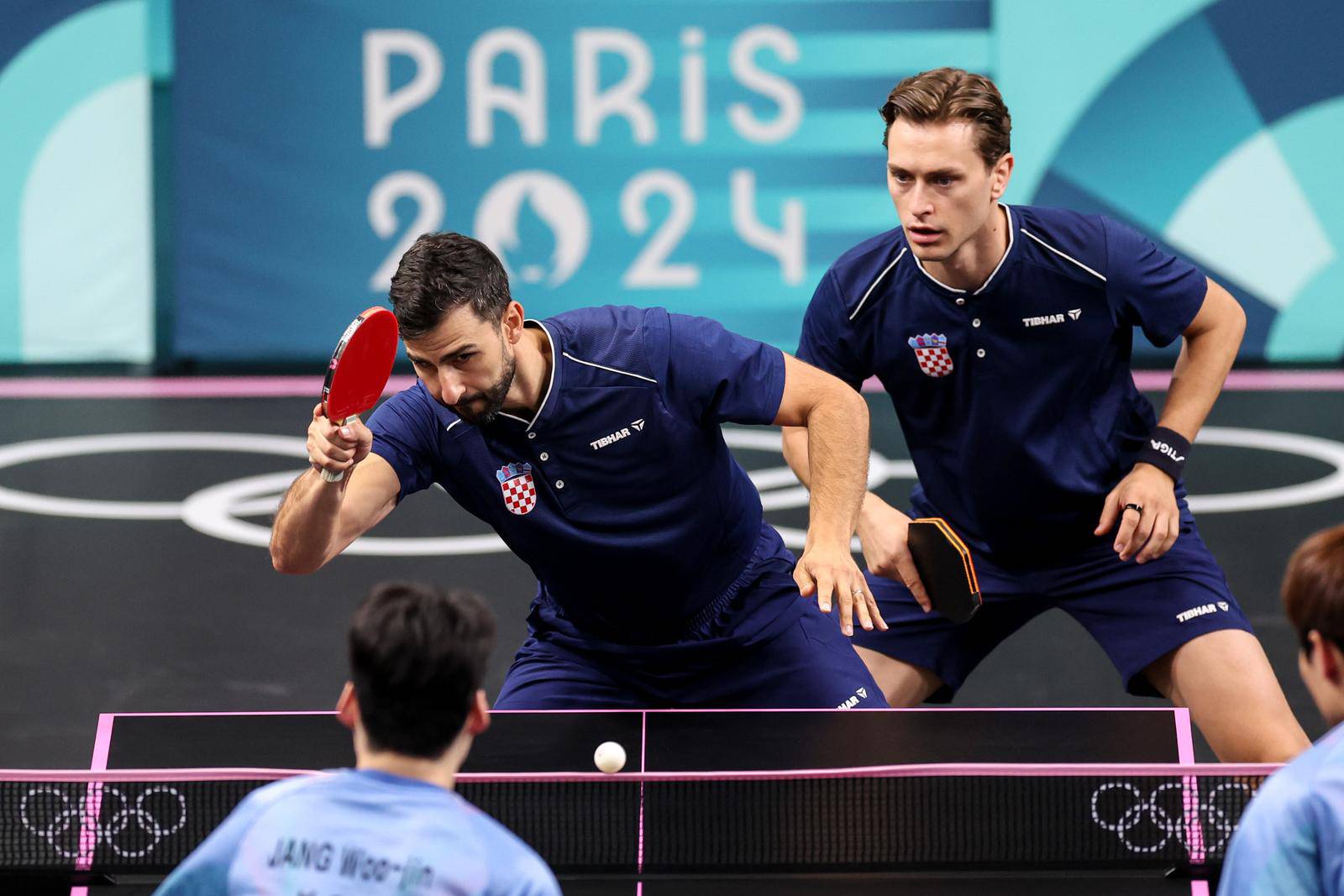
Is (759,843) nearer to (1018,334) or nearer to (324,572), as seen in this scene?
(1018,334)

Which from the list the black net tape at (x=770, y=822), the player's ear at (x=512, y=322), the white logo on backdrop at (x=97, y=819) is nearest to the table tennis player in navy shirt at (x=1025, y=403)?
the player's ear at (x=512, y=322)

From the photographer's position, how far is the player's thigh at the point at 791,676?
4.77 meters

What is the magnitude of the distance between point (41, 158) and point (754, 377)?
8564mm

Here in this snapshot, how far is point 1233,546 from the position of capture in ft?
27.0

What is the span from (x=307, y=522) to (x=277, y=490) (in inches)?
200

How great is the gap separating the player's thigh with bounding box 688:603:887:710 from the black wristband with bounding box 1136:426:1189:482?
0.99 m

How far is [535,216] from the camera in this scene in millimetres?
11906

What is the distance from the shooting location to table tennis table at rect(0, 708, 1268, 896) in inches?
137

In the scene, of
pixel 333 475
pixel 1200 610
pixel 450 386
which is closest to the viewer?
pixel 333 475

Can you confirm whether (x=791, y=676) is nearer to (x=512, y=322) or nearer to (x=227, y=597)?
(x=512, y=322)

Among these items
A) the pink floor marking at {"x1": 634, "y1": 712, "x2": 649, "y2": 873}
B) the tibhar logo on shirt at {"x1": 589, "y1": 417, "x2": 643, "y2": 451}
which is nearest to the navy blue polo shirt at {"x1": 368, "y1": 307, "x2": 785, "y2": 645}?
the tibhar logo on shirt at {"x1": 589, "y1": 417, "x2": 643, "y2": 451}

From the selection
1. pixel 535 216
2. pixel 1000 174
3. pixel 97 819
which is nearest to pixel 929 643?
pixel 1000 174

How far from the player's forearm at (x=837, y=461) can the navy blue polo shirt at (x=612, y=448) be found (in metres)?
0.15

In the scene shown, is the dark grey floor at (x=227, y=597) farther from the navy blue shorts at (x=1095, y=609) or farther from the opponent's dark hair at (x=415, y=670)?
the opponent's dark hair at (x=415, y=670)
